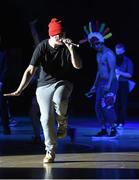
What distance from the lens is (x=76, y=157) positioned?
11.0 m

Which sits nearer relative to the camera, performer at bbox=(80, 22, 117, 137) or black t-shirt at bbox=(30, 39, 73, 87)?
black t-shirt at bbox=(30, 39, 73, 87)

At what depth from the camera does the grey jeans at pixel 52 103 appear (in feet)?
33.3

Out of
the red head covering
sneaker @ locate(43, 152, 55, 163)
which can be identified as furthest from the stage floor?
the red head covering

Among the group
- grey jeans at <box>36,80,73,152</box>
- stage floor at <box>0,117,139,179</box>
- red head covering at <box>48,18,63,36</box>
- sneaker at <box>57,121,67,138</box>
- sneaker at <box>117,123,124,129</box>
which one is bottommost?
sneaker at <box>117,123,124,129</box>

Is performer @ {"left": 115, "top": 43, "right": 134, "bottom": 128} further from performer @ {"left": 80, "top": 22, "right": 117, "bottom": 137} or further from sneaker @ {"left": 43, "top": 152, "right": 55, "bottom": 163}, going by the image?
sneaker @ {"left": 43, "top": 152, "right": 55, "bottom": 163}

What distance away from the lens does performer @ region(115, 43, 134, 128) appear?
16.4 metres

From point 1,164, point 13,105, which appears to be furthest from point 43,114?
point 13,105

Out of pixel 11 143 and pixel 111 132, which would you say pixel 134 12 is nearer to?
pixel 111 132

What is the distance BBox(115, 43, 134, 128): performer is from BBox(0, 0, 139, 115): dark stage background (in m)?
5.99

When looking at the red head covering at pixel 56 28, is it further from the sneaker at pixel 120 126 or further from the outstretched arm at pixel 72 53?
the sneaker at pixel 120 126

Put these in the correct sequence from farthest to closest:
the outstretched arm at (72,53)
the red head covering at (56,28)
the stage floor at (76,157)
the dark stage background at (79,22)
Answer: the dark stage background at (79,22) < the red head covering at (56,28) < the outstretched arm at (72,53) < the stage floor at (76,157)

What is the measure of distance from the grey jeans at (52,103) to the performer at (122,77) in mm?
6231

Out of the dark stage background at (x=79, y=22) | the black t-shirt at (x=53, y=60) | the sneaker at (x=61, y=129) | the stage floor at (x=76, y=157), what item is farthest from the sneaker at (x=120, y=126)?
the black t-shirt at (x=53, y=60)

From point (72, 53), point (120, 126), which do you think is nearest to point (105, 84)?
point (120, 126)
